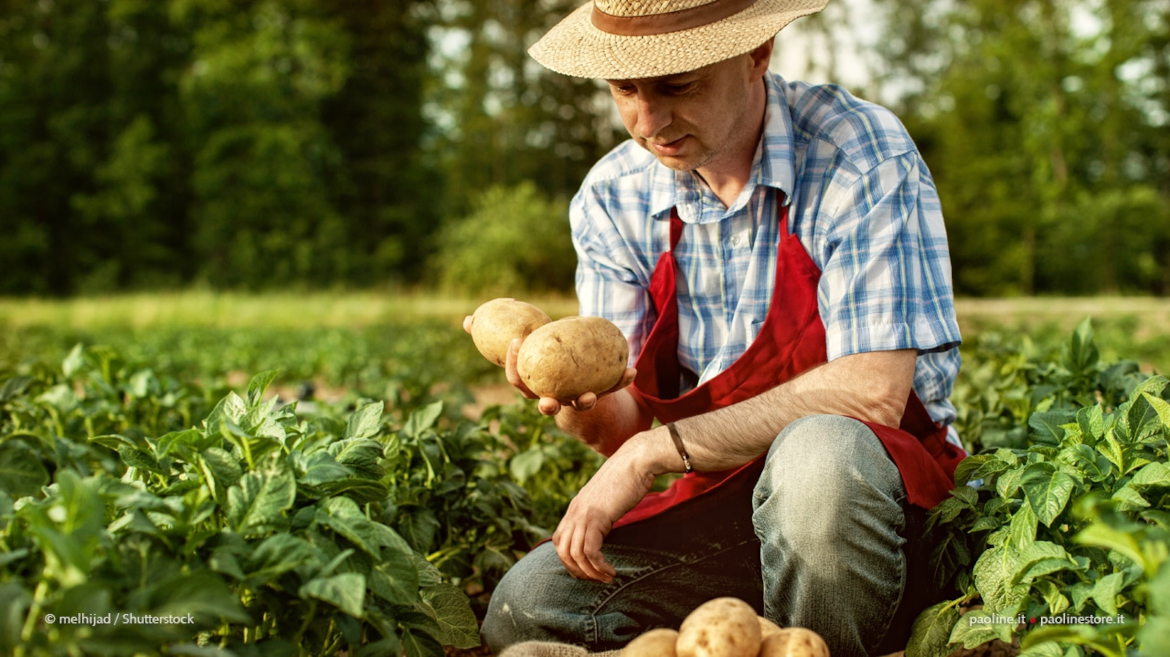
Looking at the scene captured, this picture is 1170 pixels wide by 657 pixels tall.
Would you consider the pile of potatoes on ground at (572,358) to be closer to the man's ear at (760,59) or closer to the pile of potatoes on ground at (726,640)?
the pile of potatoes on ground at (726,640)

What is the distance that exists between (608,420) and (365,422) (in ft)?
2.29

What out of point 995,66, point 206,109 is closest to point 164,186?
point 206,109

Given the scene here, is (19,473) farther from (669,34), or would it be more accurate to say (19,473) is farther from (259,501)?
(669,34)

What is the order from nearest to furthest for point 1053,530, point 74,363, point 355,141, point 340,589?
point 340,589, point 1053,530, point 74,363, point 355,141

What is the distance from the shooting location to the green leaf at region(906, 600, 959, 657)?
173cm

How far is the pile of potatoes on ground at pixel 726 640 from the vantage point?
1.42 m

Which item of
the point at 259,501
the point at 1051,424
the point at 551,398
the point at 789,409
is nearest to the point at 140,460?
the point at 259,501

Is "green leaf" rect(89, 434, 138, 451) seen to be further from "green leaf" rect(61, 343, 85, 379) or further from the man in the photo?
"green leaf" rect(61, 343, 85, 379)

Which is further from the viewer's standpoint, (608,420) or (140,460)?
(608,420)

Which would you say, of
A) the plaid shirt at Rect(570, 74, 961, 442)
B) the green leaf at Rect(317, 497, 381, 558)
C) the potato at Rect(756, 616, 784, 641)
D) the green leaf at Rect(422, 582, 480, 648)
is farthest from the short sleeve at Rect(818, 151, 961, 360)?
the green leaf at Rect(317, 497, 381, 558)

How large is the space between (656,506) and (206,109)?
2074 centimetres

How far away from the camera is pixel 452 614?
175 cm

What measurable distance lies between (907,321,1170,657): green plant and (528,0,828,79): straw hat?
3.31ft

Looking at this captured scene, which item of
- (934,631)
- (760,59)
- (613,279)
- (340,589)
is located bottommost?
(934,631)
